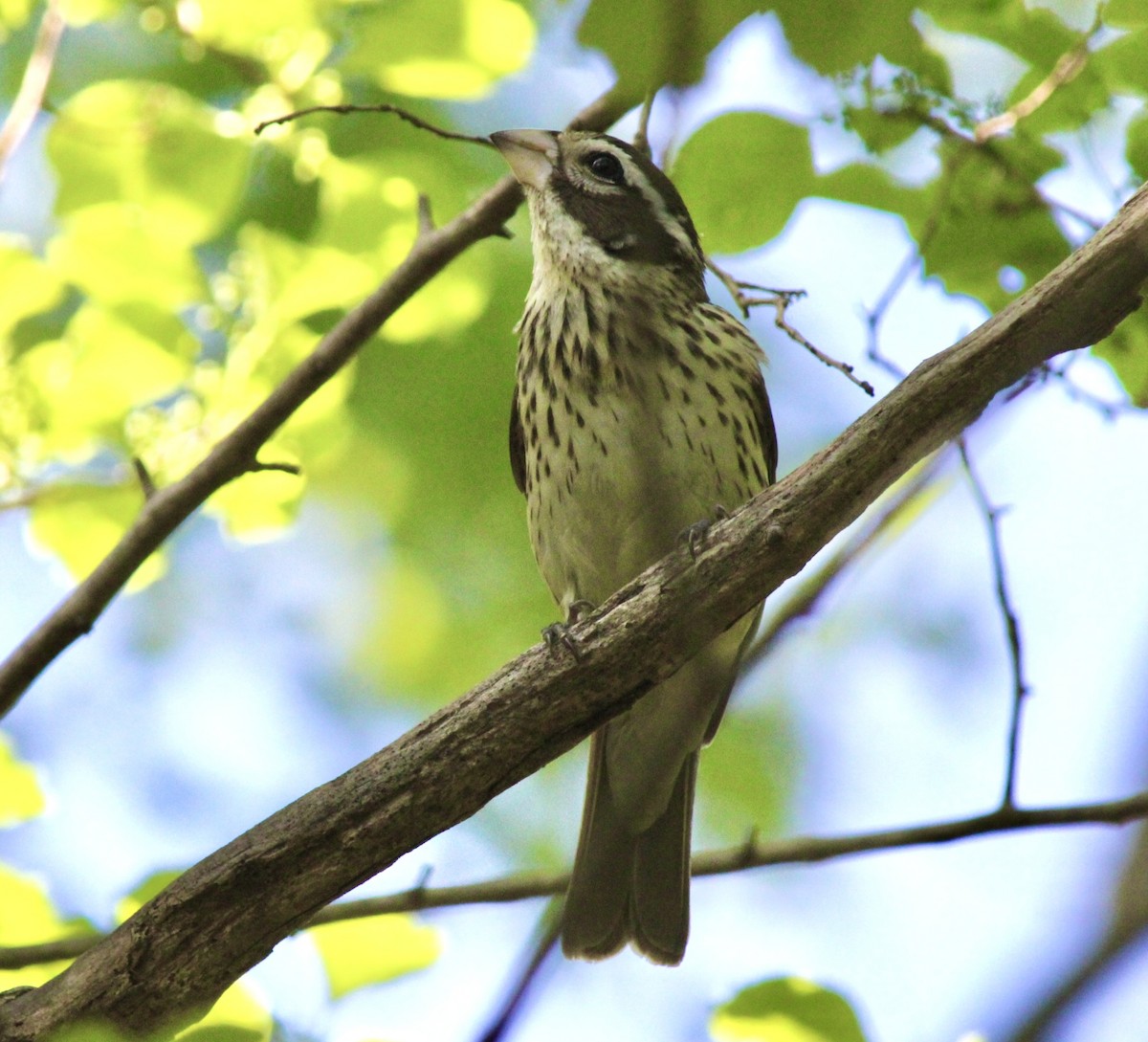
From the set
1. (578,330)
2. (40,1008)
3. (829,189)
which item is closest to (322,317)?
(578,330)

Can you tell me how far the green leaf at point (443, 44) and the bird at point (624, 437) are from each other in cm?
118

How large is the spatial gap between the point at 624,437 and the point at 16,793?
7.66 feet

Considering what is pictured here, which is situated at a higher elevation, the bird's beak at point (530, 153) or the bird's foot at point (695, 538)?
the bird's beak at point (530, 153)

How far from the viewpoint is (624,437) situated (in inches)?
207

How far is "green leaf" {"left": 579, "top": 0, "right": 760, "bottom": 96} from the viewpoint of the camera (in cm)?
208

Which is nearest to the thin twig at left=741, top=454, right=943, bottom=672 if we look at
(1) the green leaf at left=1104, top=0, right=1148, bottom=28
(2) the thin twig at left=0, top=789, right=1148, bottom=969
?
(2) the thin twig at left=0, top=789, right=1148, bottom=969

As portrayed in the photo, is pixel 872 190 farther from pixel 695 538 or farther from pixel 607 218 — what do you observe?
pixel 607 218

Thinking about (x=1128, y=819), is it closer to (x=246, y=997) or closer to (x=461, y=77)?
(x=246, y=997)

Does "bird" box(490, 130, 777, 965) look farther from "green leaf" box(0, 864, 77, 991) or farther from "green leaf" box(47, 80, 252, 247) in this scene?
"green leaf" box(0, 864, 77, 991)

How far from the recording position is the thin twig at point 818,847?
14.1ft

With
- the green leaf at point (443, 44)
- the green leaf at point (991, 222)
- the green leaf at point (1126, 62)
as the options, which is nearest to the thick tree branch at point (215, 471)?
the green leaf at point (443, 44)

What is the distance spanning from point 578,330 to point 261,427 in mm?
1465

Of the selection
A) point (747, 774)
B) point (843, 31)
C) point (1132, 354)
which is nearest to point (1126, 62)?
point (1132, 354)

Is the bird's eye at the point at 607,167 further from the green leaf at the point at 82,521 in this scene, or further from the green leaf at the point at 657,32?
the green leaf at the point at 657,32
